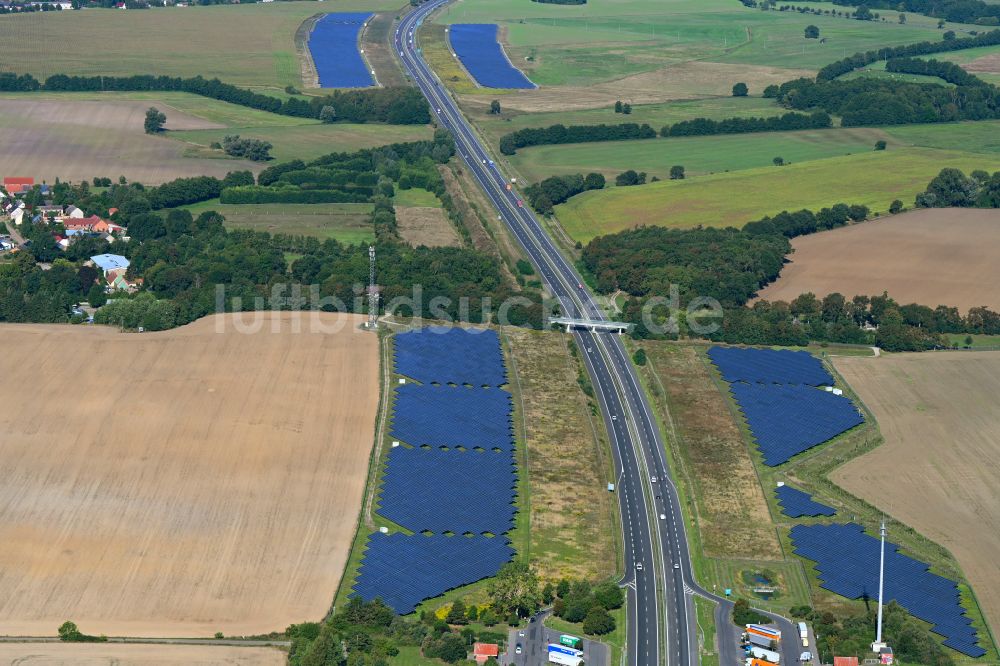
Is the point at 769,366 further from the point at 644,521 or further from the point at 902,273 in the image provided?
the point at 644,521

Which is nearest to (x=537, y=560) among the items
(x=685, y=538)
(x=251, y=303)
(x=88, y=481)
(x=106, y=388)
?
(x=685, y=538)

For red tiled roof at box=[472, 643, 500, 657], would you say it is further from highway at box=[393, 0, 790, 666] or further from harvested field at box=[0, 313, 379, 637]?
harvested field at box=[0, 313, 379, 637]

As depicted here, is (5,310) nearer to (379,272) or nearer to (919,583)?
(379,272)

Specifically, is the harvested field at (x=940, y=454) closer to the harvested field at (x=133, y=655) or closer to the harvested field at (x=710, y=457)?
the harvested field at (x=710, y=457)

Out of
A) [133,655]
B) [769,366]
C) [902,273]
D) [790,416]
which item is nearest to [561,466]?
[790,416]

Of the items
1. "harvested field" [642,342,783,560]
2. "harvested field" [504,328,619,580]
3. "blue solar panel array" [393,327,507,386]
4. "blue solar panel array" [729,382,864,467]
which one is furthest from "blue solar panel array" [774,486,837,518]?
"blue solar panel array" [393,327,507,386]

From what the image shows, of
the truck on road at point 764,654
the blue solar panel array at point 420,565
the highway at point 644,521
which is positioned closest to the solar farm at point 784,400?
the highway at point 644,521
